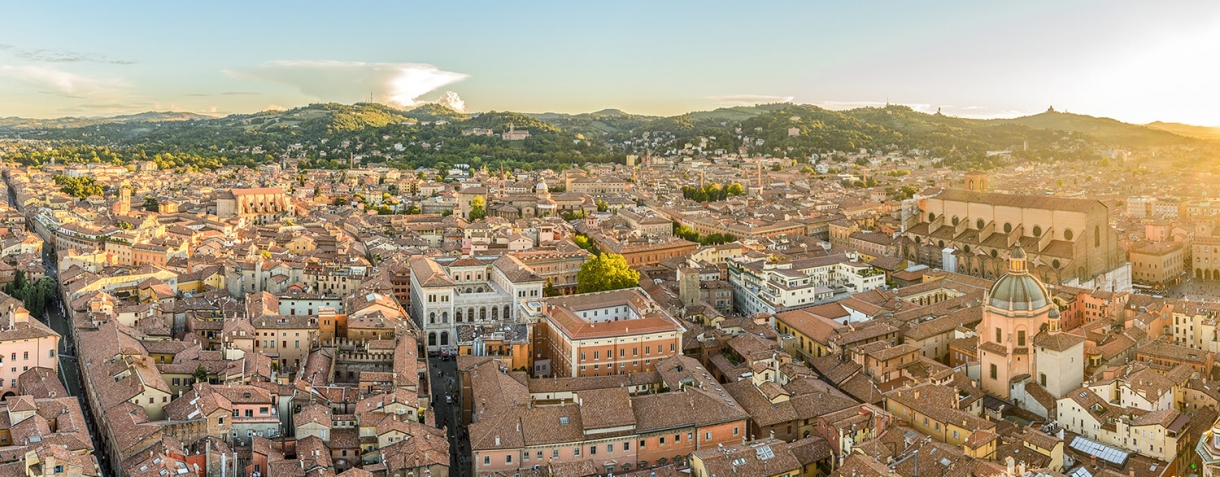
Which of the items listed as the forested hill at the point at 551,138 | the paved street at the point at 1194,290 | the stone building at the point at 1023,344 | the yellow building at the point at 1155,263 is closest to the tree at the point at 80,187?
the forested hill at the point at 551,138

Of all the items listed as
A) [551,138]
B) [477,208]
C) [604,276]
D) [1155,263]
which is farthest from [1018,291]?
[551,138]

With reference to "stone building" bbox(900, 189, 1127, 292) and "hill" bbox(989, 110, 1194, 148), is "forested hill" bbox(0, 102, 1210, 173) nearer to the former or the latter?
"hill" bbox(989, 110, 1194, 148)

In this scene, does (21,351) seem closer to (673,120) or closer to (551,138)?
(551,138)

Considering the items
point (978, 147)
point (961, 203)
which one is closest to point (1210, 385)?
point (961, 203)

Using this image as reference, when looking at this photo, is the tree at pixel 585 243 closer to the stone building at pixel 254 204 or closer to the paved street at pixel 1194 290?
the stone building at pixel 254 204

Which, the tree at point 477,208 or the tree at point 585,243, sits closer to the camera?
the tree at point 585,243

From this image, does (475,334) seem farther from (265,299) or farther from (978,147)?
(978,147)
